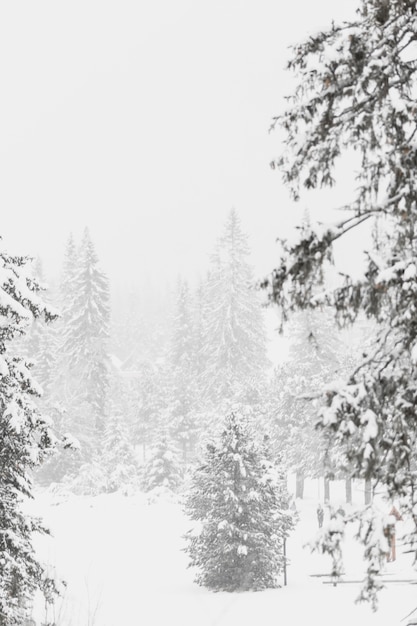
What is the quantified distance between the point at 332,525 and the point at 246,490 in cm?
1453

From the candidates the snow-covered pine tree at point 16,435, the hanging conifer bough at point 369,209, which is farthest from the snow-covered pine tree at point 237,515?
the hanging conifer bough at point 369,209

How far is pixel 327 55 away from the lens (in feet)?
16.9

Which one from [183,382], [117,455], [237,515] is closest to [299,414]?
[117,455]

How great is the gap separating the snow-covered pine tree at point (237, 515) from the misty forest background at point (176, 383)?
32.6 ft

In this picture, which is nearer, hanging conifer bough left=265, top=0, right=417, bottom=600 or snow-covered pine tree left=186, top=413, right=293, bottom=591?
hanging conifer bough left=265, top=0, right=417, bottom=600

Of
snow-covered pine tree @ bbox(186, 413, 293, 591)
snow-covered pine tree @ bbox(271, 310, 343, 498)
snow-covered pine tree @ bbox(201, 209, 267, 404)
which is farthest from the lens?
snow-covered pine tree @ bbox(201, 209, 267, 404)

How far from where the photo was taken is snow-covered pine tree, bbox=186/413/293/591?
18250mm

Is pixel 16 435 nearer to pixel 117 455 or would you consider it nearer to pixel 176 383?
pixel 117 455

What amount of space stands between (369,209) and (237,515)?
49.2 ft

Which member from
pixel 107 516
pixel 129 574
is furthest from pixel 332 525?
pixel 107 516

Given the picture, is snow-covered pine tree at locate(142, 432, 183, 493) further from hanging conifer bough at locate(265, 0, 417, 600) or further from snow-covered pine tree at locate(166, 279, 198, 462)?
hanging conifer bough at locate(265, 0, 417, 600)

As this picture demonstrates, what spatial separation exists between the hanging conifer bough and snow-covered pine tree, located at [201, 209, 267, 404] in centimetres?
4415

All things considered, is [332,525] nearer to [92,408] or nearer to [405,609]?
[405,609]

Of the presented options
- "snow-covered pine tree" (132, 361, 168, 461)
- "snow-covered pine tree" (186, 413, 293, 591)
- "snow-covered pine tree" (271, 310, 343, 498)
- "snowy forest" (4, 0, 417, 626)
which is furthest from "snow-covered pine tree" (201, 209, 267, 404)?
"snow-covered pine tree" (186, 413, 293, 591)
